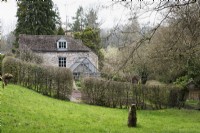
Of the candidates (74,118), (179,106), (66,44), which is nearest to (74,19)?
(66,44)

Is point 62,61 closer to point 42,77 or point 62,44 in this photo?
point 62,44

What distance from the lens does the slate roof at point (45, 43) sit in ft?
166

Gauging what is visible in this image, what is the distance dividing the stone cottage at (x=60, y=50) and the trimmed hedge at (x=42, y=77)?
20511mm

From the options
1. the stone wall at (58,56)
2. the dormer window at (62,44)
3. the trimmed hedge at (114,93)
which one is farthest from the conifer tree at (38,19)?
the trimmed hedge at (114,93)

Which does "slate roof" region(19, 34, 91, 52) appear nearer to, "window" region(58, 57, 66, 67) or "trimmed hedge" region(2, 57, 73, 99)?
"window" region(58, 57, 66, 67)

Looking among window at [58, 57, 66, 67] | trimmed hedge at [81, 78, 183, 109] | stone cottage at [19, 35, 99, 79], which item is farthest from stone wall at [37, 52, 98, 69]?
trimmed hedge at [81, 78, 183, 109]

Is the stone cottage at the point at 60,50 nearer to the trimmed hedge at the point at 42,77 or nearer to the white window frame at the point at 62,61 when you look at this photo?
the white window frame at the point at 62,61

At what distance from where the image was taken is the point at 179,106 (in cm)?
3241

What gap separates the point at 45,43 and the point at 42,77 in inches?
916

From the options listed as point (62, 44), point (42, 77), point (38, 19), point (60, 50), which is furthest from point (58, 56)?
point (42, 77)

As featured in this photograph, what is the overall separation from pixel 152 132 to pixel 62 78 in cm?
1554

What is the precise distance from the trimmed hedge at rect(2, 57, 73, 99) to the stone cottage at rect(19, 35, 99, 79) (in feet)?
67.3

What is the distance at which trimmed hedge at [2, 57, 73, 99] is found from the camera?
1150 inches

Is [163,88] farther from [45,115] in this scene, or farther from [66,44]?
[66,44]
